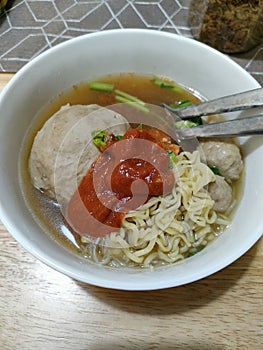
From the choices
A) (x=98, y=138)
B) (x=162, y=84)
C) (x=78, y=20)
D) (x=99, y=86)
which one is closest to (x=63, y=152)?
(x=98, y=138)

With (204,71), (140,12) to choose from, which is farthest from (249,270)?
(140,12)

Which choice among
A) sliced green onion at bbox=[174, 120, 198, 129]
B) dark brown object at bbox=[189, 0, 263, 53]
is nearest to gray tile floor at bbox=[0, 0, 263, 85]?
A: dark brown object at bbox=[189, 0, 263, 53]

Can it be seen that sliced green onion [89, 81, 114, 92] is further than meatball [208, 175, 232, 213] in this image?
Yes

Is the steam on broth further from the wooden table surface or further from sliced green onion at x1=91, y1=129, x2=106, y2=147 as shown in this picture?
sliced green onion at x1=91, y1=129, x2=106, y2=147

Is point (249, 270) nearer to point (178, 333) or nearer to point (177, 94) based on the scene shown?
point (178, 333)

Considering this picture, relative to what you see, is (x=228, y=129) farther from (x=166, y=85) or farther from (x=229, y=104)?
(x=166, y=85)

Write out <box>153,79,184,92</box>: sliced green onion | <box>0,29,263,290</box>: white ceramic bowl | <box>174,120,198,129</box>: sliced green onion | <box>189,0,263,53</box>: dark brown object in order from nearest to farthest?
<box>0,29,263,290</box>: white ceramic bowl
<box>174,120,198,129</box>: sliced green onion
<box>153,79,184,92</box>: sliced green onion
<box>189,0,263,53</box>: dark brown object
